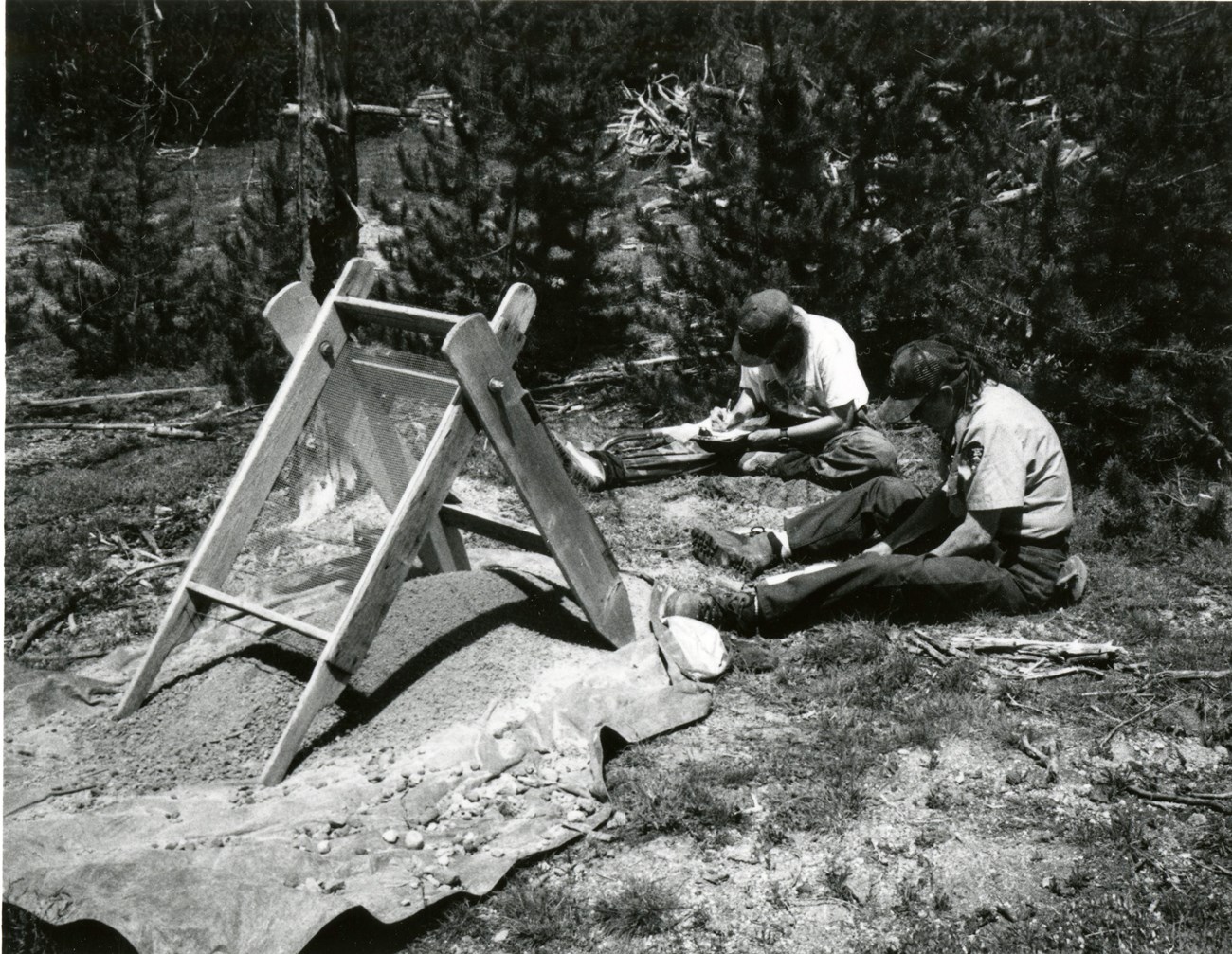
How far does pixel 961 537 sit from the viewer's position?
4.69 metres

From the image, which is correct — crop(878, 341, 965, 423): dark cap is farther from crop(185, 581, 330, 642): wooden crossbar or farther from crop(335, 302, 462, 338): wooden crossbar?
crop(185, 581, 330, 642): wooden crossbar

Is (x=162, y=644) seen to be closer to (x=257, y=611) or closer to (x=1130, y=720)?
(x=257, y=611)

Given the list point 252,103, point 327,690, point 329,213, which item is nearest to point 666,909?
point 327,690

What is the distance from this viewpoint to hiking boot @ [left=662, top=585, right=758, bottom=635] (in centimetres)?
475

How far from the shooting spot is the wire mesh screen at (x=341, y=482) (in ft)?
13.1

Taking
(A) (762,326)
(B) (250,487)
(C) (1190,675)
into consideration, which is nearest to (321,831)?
(B) (250,487)

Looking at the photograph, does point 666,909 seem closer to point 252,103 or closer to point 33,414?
point 33,414

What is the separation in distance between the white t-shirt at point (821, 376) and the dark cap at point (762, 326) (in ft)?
0.73

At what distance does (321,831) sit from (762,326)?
4.01 metres

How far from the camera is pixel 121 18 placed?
55.2ft

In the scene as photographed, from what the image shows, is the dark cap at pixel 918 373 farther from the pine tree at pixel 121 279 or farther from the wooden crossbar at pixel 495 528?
the pine tree at pixel 121 279

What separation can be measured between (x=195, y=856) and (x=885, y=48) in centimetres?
731

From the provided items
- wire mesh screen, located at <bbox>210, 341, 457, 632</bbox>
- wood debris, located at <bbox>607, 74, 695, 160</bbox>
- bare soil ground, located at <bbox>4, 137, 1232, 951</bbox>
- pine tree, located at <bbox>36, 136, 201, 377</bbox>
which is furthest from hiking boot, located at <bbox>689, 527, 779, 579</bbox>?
wood debris, located at <bbox>607, 74, 695, 160</bbox>

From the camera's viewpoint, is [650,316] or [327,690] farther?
[650,316]
